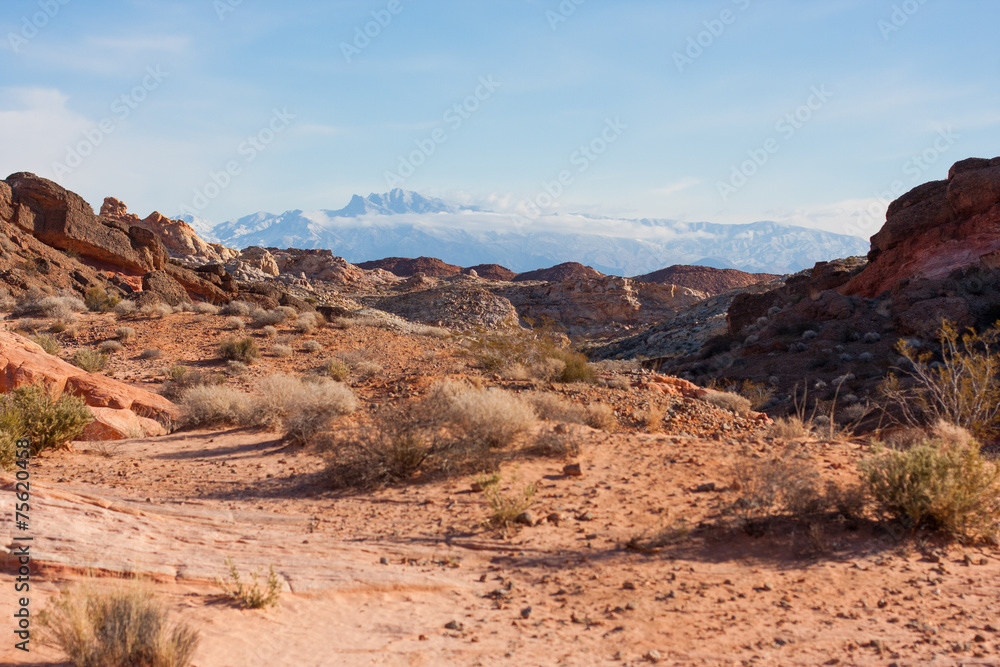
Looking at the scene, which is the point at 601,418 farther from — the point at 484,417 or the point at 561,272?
the point at 561,272

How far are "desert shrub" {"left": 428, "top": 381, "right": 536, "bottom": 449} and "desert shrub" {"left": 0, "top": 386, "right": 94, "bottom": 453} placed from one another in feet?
15.4

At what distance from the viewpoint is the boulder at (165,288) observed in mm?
23438

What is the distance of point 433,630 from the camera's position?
12.8ft

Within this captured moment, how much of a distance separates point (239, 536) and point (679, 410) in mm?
6889

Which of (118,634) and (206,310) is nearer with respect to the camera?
(118,634)

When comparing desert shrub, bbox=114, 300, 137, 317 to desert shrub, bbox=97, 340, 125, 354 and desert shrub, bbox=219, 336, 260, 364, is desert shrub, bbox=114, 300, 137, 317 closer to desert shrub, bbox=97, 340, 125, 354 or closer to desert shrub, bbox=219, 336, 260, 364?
desert shrub, bbox=97, 340, 125, 354

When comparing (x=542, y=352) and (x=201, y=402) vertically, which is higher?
(x=542, y=352)

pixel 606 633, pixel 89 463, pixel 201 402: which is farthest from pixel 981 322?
pixel 89 463

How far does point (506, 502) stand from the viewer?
5.62m

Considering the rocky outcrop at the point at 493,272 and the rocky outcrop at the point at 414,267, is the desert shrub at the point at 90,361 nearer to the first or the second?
the rocky outcrop at the point at 493,272

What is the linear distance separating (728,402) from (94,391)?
1057 centimetres

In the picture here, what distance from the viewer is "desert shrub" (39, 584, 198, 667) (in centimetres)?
303

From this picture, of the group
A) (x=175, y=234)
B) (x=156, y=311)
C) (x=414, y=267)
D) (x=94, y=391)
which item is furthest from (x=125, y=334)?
(x=414, y=267)

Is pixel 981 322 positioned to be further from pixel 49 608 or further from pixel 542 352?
pixel 49 608
